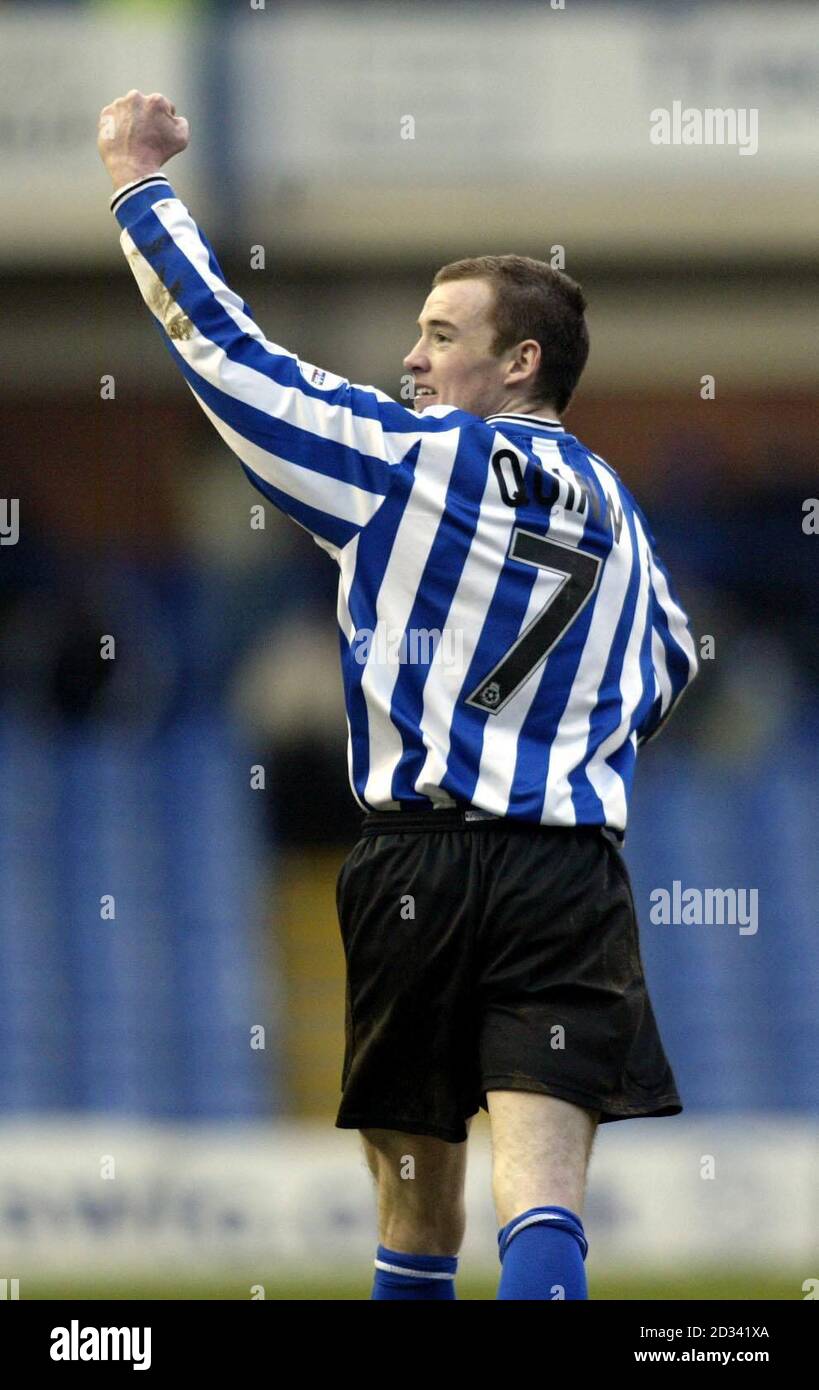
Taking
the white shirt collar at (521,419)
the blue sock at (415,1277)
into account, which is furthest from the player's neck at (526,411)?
the blue sock at (415,1277)

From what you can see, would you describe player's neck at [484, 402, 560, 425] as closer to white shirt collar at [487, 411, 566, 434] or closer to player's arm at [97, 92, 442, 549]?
white shirt collar at [487, 411, 566, 434]

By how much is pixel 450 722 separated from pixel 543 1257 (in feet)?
2.86

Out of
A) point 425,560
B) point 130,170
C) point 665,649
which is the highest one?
point 130,170

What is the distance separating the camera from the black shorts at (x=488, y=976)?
11.5 feet

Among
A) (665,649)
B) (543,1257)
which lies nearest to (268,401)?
(665,649)

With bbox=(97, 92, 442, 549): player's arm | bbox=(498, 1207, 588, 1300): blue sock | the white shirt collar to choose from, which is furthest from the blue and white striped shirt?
bbox=(498, 1207, 588, 1300): blue sock

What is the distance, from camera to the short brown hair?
3846 millimetres

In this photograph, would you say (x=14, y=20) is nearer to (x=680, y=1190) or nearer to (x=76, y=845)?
(x=76, y=845)

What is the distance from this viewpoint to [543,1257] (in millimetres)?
3336

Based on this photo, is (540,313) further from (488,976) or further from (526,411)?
(488,976)

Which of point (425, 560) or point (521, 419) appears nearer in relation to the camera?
point (425, 560)

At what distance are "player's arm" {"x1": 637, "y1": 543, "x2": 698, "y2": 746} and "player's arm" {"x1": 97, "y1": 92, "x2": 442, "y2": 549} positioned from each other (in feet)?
2.08

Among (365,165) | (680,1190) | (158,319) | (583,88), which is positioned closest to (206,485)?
(365,165)

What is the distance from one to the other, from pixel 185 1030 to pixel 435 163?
3834mm
